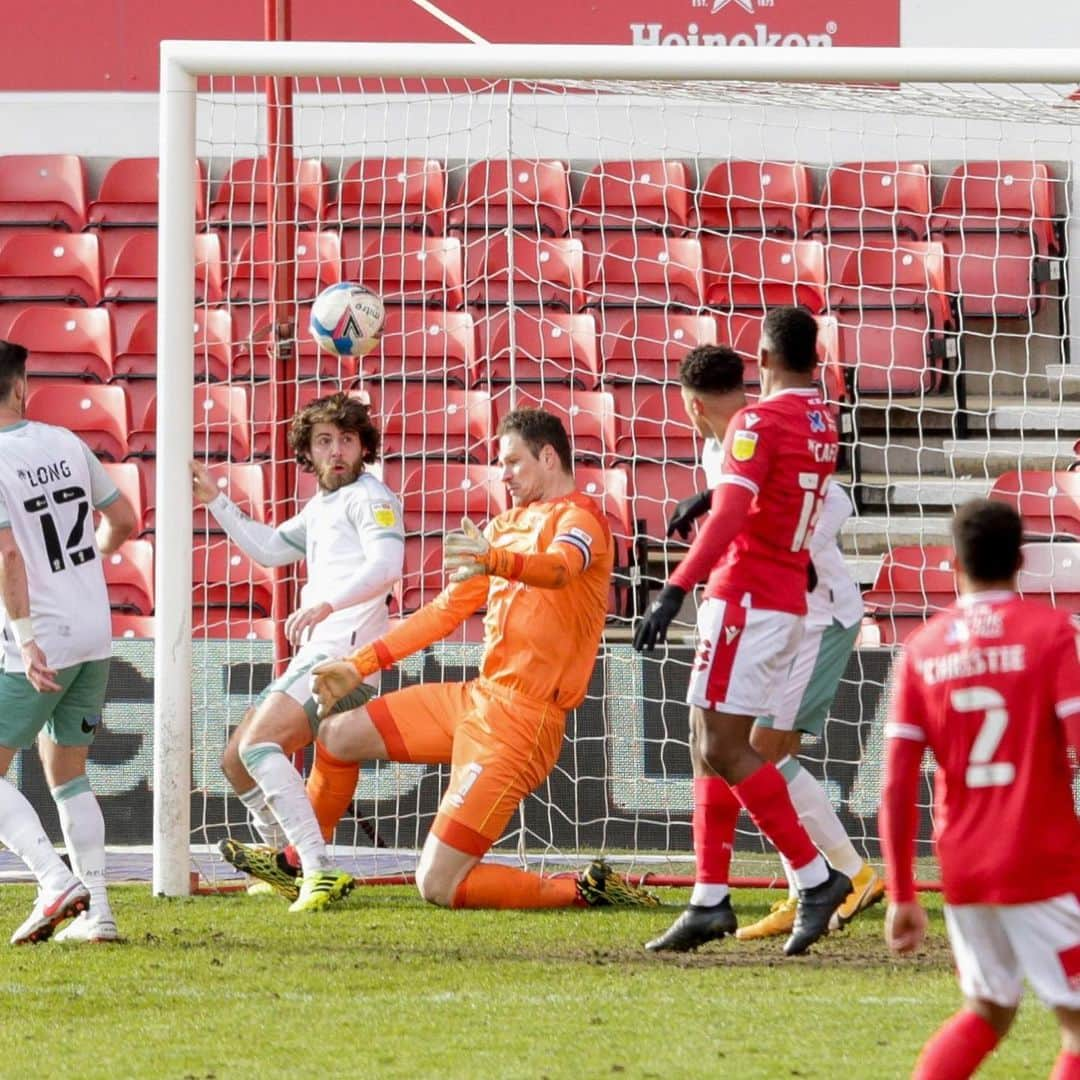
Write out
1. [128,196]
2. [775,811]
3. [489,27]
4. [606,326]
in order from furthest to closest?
[489,27]
[128,196]
[606,326]
[775,811]

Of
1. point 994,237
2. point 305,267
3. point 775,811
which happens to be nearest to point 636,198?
point 305,267

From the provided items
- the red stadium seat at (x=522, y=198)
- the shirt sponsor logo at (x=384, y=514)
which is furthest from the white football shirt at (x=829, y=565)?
the red stadium seat at (x=522, y=198)

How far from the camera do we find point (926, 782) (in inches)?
303

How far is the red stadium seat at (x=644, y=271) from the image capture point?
32.0 ft

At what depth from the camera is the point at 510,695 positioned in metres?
6.27

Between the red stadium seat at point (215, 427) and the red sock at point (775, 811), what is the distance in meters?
4.52

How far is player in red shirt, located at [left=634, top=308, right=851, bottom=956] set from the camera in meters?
5.17

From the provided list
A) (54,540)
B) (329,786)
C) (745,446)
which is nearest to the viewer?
(745,446)

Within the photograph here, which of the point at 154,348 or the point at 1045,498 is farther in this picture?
the point at 154,348

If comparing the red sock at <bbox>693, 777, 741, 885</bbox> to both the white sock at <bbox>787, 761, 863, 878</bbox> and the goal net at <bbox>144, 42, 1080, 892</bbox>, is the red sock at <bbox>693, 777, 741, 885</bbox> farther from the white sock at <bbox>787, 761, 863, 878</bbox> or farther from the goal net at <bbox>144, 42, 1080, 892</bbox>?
the goal net at <bbox>144, 42, 1080, 892</bbox>

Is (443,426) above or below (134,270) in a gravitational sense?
below

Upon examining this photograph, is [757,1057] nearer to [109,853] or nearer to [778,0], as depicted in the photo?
[109,853]

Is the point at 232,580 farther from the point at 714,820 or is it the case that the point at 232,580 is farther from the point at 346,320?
the point at 714,820

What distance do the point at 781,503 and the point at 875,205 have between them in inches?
Answer: 221
